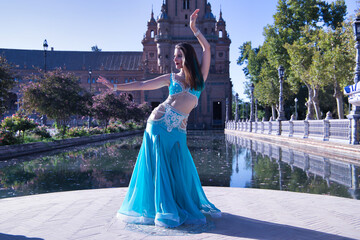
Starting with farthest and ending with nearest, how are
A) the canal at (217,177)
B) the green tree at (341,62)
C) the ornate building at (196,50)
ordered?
the ornate building at (196,50), the green tree at (341,62), the canal at (217,177)

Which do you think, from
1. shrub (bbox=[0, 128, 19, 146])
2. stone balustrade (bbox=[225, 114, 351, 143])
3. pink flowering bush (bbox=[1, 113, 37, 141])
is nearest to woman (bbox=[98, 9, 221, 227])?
stone balustrade (bbox=[225, 114, 351, 143])

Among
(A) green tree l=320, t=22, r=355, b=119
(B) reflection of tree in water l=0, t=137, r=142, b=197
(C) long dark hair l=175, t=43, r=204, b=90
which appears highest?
(A) green tree l=320, t=22, r=355, b=119

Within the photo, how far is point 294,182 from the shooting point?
7855 millimetres

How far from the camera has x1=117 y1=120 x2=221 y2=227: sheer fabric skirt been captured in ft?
13.3

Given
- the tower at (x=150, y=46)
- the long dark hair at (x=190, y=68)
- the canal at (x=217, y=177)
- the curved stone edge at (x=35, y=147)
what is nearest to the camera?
the long dark hair at (x=190, y=68)

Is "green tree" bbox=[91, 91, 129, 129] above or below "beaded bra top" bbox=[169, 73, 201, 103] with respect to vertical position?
above

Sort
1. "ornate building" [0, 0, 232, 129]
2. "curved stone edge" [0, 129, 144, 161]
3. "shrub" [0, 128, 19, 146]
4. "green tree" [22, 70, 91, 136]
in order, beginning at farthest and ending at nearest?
"ornate building" [0, 0, 232, 129], "green tree" [22, 70, 91, 136], "shrub" [0, 128, 19, 146], "curved stone edge" [0, 129, 144, 161]

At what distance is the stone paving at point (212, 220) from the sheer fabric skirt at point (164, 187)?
148 millimetres

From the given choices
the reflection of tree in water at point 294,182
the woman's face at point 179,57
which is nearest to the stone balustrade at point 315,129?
the reflection of tree in water at point 294,182

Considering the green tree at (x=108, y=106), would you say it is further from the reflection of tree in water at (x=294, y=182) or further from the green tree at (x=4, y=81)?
the reflection of tree in water at (x=294, y=182)

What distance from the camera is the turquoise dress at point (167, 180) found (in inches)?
160

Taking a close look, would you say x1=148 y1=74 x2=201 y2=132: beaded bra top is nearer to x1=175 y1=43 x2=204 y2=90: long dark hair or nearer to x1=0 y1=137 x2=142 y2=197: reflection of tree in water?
x1=175 y1=43 x2=204 y2=90: long dark hair

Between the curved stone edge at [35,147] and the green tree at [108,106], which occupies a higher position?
the green tree at [108,106]

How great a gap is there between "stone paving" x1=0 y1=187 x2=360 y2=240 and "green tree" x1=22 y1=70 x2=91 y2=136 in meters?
Answer: 17.9
